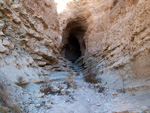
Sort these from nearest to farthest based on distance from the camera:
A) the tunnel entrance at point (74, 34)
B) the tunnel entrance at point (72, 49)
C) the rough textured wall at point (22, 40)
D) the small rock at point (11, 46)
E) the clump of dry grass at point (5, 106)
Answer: the clump of dry grass at point (5, 106)
the rough textured wall at point (22, 40)
the small rock at point (11, 46)
the tunnel entrance at point (74, 34)
the tunnel entrance at point (72, 49)

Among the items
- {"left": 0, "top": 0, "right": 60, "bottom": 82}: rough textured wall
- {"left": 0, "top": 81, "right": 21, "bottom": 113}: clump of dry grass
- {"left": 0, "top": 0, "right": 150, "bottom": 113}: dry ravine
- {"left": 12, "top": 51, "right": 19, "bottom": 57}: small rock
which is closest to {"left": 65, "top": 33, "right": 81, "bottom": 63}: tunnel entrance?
{"left": 0, "top": 0, "right": 150, "bottom": 113}: dry ravine

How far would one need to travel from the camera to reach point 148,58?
374cm

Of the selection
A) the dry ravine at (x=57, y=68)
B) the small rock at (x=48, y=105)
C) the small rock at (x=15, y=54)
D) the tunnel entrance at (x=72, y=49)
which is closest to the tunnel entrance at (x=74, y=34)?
the tunnel entrance at (x=72, y=49)

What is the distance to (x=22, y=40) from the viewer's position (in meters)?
5.05

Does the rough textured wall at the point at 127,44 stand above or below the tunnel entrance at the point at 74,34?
below

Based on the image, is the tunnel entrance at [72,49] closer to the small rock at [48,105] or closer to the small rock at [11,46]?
the small rock at [11,46]

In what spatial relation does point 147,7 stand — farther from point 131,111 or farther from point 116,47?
point 131,111

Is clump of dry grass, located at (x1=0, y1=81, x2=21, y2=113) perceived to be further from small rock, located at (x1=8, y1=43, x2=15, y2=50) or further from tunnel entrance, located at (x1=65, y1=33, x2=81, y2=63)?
tunnel entrance, located at (x1=65, y1=33, x2=81, y2=63)

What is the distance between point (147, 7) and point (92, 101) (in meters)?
3.60

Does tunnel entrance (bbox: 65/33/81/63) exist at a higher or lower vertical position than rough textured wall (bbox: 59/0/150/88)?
higher

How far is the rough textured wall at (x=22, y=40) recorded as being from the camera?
3.84 m

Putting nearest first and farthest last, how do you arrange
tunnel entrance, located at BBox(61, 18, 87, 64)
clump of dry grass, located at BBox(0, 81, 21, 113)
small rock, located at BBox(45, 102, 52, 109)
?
clump of dry grass, located at BBox(0, 81, 21, 113) → small rock, located at BBox(45, 102, 52, 109) → tunnel entrance, located at BBox(61, 18, 87, 64)

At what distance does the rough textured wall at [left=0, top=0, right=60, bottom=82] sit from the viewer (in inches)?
151

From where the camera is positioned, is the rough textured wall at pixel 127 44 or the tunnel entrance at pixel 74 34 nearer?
the rough textured wall at pixel 127 44
